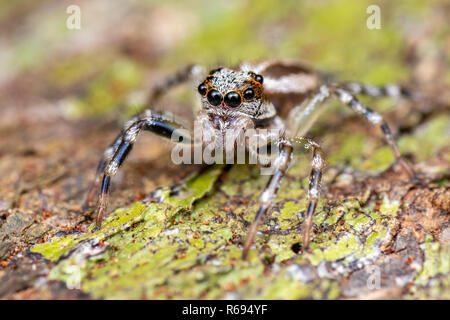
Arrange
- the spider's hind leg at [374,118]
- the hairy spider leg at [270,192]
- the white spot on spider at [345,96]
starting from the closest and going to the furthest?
the hairy spider leg at [270,192] < the spider's hind leg at [374,118] < the white spot on spider at [345,96]

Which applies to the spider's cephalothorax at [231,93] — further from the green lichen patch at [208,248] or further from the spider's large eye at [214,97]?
the green lichen patch at [208,248]

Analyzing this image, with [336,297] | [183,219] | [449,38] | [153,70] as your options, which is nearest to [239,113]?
[183,219]

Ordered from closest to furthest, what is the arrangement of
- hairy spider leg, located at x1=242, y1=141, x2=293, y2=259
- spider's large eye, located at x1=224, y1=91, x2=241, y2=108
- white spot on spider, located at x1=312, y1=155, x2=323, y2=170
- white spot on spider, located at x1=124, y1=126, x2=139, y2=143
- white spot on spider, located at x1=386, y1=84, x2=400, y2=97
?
1. hairy spider leg, located at x1=242, y1=141, x2=293, y2=259
2. white spot on spider, located at x1=312, y1=155, x2=323, y2=170
3. white spot on spider, located at x1=124, y1=126, x2=139, y2=143
4. spider's large eye, located at x1=224, y1=91, x2=241, y2=108
5. white spot on spider, located at x1=386, y1=84, x2=400, y2=97

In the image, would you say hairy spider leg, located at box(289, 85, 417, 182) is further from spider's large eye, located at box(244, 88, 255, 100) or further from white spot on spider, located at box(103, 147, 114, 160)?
white spot on spider, located at box(103, 147, 114, 160)

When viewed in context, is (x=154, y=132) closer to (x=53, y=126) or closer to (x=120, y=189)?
(x=120, y=189)

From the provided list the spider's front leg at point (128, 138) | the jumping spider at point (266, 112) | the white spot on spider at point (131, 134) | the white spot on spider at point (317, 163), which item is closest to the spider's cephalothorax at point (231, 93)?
the jumping spider at point (266, 112)

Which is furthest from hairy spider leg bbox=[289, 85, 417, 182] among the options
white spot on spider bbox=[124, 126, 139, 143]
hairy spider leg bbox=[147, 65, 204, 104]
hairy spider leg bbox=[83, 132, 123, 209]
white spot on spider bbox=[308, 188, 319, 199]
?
hairy spider leg bbox=[83, 132, 123, 209]

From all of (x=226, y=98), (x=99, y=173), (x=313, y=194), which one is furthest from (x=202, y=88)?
(x=313, y=194)
